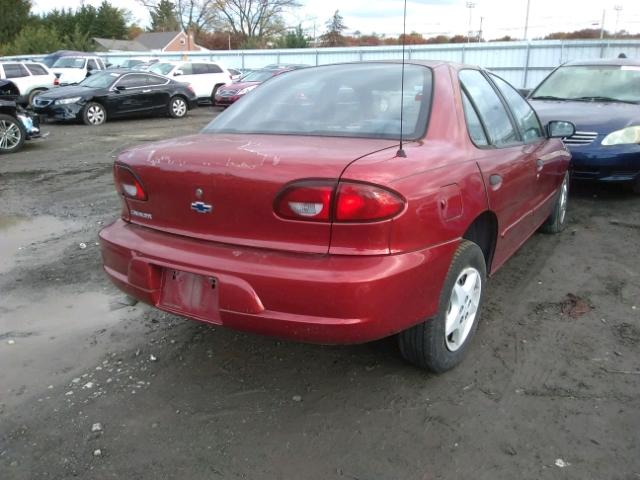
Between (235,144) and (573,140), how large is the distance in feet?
15.6

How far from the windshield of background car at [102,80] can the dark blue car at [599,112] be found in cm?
1193

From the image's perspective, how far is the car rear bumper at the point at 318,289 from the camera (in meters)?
2.23

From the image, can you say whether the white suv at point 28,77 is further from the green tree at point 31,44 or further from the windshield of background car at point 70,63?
the green tree at point 31,44

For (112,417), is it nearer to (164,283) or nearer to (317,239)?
(164,283)

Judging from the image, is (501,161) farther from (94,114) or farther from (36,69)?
(36,69)

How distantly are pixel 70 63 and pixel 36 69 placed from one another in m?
5.15

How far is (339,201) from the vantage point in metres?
2.23

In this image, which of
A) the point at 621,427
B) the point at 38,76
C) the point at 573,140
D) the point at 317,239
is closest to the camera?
the point at 317,239

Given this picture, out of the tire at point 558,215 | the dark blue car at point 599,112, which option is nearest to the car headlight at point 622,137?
the dark blue car at point 599,112

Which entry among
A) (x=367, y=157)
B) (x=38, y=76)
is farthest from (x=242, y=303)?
(x=38, y=76)

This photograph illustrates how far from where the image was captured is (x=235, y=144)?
2.72m

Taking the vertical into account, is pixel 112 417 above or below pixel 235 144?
below

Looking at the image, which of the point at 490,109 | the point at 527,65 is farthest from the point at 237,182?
the point at 527,65

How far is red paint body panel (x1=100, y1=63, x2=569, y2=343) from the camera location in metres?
2.26
